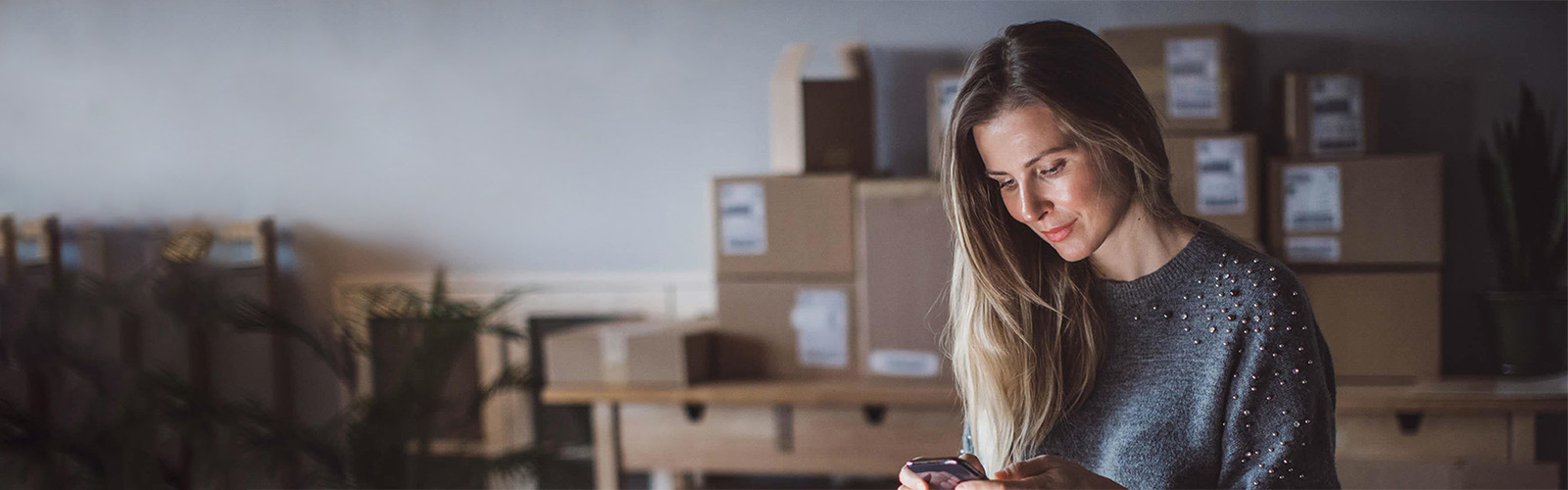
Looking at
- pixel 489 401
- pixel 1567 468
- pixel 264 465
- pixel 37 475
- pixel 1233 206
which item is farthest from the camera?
pixel 489 401

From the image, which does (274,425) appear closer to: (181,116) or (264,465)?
(264,465)

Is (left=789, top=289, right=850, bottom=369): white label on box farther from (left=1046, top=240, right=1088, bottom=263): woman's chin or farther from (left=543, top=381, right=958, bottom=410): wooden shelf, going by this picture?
(left=1046, top=240, right=1088, bottom=263): woman's chin

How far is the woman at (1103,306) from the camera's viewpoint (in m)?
0.92

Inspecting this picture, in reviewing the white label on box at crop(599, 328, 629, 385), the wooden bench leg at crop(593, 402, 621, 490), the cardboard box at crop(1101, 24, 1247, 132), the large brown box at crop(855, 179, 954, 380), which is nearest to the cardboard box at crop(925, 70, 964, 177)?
the large brown box at crop(855, 179, 954, 380)

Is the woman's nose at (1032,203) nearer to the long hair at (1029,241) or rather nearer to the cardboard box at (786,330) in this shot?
the long hair at (1029,241)

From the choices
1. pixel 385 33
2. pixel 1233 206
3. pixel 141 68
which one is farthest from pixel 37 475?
pixel 1233 206

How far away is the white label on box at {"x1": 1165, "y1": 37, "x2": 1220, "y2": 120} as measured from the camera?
7.11 ft

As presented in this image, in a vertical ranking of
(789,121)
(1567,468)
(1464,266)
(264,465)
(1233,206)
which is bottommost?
(1567,468)

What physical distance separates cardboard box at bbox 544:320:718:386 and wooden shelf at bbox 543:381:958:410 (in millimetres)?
25

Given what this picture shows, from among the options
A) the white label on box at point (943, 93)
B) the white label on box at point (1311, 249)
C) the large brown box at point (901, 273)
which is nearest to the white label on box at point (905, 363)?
the large brown box at point (901, 273)

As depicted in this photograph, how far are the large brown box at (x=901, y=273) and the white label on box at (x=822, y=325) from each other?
5 centimetres

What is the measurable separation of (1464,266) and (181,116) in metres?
2.79

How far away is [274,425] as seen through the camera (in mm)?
1627

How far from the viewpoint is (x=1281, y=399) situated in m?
0.91
